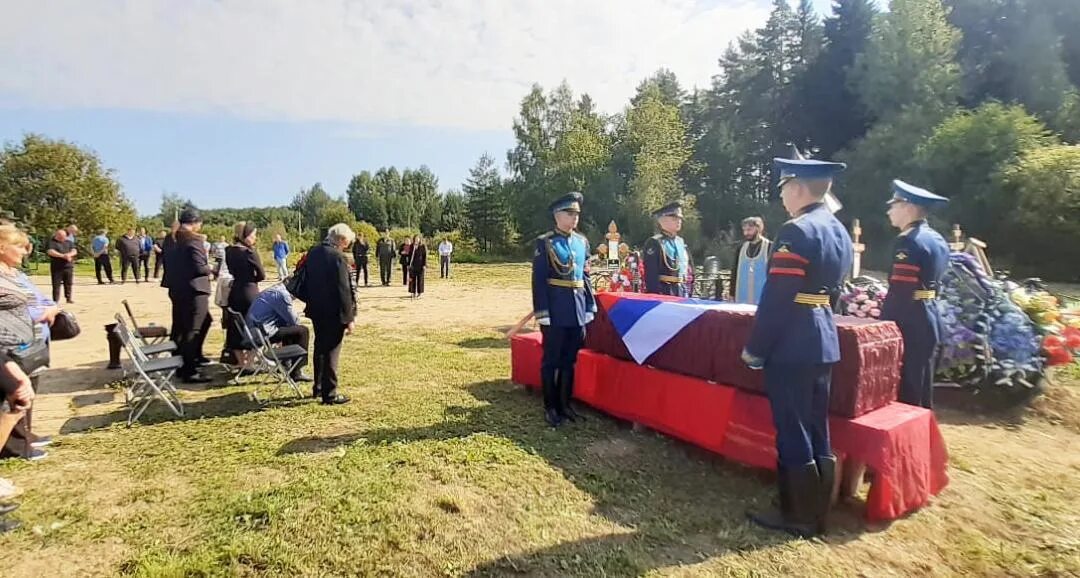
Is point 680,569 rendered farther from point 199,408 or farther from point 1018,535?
point 199,408

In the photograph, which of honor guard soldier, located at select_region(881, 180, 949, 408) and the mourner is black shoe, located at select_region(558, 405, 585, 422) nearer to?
honor guard soldier, located at select_region(881, 180, 949, 408)

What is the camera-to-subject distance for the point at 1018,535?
3.29 meters

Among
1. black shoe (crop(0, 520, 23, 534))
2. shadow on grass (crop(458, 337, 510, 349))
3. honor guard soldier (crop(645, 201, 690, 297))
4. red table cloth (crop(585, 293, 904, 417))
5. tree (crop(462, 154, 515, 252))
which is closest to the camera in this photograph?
black shoe (crop(0, 520, 23, 534))

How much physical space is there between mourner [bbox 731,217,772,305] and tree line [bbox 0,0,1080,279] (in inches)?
742

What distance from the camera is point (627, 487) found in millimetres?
3809

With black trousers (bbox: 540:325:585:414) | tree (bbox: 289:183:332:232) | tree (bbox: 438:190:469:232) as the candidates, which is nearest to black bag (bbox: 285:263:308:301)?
black trousers (bbox: 540:325:585:414)

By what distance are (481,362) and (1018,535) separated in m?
5.26

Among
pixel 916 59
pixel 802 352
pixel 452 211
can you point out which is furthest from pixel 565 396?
pixel 452 211

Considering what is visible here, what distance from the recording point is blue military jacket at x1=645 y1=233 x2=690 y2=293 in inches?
243

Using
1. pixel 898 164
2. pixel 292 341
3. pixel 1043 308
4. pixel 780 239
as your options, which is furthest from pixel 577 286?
pixel 898 164

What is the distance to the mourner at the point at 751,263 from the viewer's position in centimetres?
639

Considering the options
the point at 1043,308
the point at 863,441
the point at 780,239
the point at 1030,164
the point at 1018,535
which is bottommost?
the point at 1018,535

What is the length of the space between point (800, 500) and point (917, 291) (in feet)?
6.97

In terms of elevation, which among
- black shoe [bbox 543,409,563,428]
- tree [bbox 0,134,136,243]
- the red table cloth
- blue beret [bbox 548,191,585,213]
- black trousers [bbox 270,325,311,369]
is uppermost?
tree [bbox 0,134,136,243]
